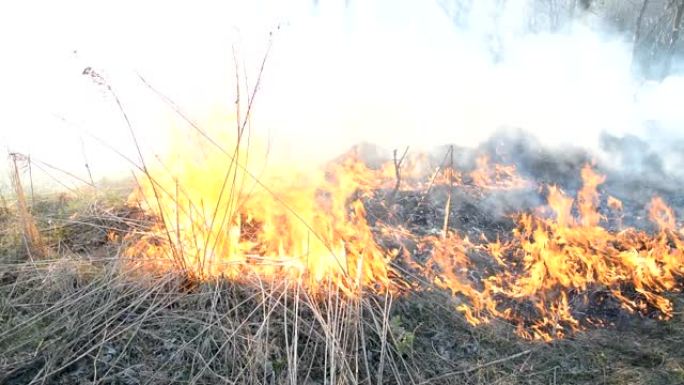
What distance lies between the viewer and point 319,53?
24.3ft

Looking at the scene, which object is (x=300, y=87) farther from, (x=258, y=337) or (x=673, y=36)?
(x=673, y=36)

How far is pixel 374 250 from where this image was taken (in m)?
3.87

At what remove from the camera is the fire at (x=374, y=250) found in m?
3.53

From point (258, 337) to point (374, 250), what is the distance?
4.13ft

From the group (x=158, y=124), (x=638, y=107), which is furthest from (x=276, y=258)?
(x=638, y=107)

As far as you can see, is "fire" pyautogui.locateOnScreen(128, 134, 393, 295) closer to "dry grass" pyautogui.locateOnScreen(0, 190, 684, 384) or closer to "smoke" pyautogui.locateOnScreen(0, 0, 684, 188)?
"dry grass" pyautogui.locateOnScreen(0, 190, 684, 384)

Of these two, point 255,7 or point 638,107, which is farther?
point 638,107

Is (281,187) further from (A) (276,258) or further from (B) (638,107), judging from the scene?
(B) (638,107)

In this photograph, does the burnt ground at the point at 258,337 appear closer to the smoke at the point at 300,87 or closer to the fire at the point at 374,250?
the fire at the point at 374,250

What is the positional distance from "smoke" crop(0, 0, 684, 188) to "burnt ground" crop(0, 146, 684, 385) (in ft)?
5.19

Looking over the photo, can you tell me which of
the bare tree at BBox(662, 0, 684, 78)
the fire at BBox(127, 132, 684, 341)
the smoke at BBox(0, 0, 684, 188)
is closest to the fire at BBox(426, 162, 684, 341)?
the fire at BBox(127, 132, 684, 341)

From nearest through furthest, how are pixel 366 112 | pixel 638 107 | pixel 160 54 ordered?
pixel 160 54, pixel 366 112, pixel 638 107

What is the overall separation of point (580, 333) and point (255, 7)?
5446mm

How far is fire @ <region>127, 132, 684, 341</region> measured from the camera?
3531 millimetres
